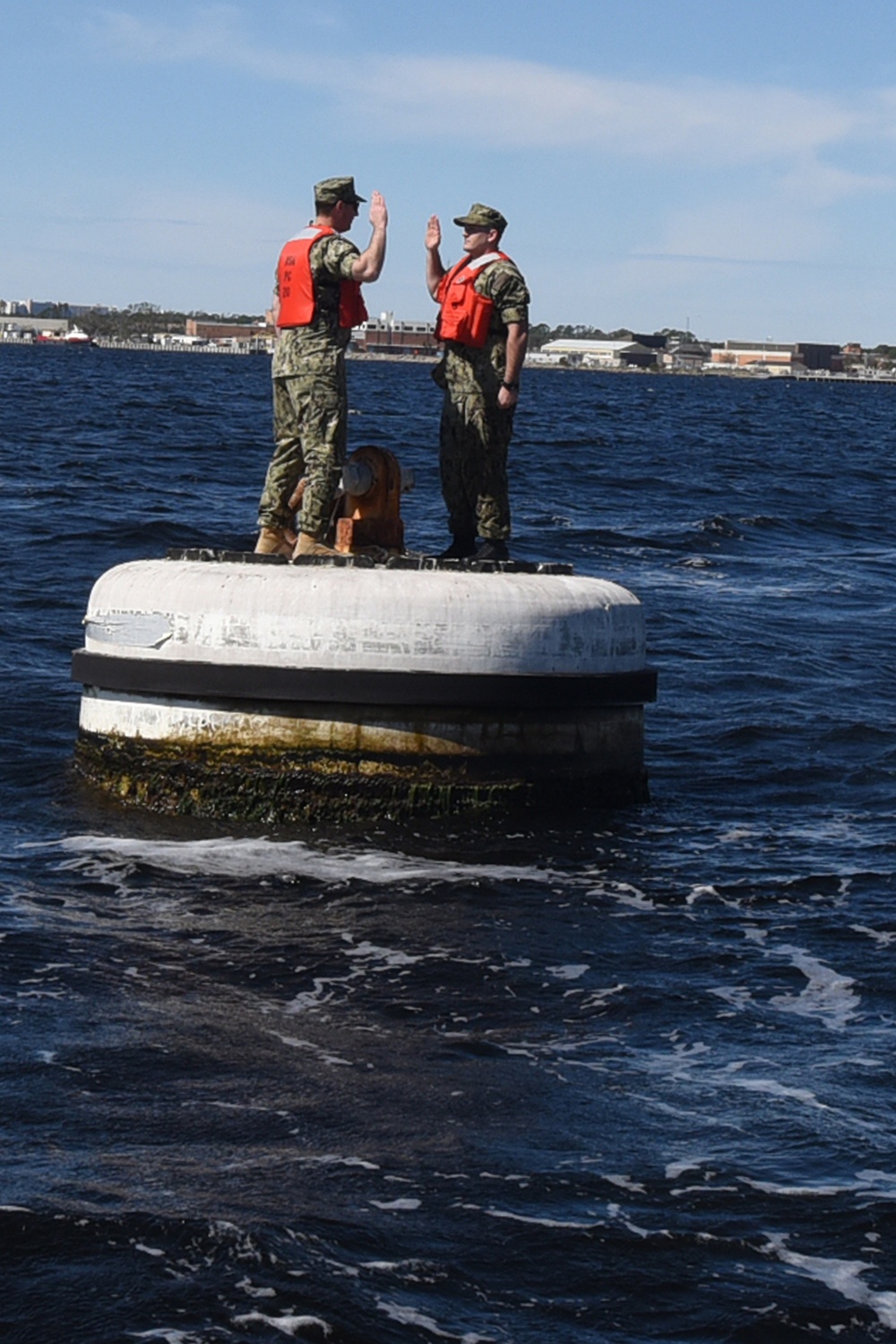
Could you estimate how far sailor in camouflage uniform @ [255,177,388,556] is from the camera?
8828 mm

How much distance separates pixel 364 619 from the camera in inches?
317

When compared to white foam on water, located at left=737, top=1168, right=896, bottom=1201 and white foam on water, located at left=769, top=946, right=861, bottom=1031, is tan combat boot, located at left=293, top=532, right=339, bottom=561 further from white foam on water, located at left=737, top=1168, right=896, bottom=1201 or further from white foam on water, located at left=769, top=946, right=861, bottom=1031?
white foam on water, located at left=737, top=1168, right=896, bottom=1201

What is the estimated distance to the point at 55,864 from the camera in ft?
25.2

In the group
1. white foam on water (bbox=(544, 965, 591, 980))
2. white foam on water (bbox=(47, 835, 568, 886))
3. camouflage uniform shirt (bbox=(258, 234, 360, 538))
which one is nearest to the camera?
white foam on water (bbox=(544, 965, 591, 980))

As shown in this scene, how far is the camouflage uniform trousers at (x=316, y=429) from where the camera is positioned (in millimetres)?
8914

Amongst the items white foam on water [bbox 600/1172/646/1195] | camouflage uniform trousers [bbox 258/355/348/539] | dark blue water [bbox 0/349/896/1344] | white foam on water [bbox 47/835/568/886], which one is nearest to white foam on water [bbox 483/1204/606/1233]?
dark blue water [bbox 0/349/896/1344]

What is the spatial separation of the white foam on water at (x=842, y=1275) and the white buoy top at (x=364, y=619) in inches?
152

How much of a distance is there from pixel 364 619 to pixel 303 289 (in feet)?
5.56

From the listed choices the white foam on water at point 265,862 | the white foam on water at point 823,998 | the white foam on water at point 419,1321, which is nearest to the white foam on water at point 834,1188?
the white foam on water at point 419,1321

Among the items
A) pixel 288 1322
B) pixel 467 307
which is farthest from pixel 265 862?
pixel 288 1322

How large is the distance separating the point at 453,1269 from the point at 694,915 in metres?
3.14

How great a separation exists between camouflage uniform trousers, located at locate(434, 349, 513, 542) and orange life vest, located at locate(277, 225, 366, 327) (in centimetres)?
54

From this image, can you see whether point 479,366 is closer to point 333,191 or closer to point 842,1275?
point 333,191

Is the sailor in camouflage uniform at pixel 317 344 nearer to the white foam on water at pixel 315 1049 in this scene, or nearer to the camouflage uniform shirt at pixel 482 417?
the camouflage uniform shirt at pixel 482 417
